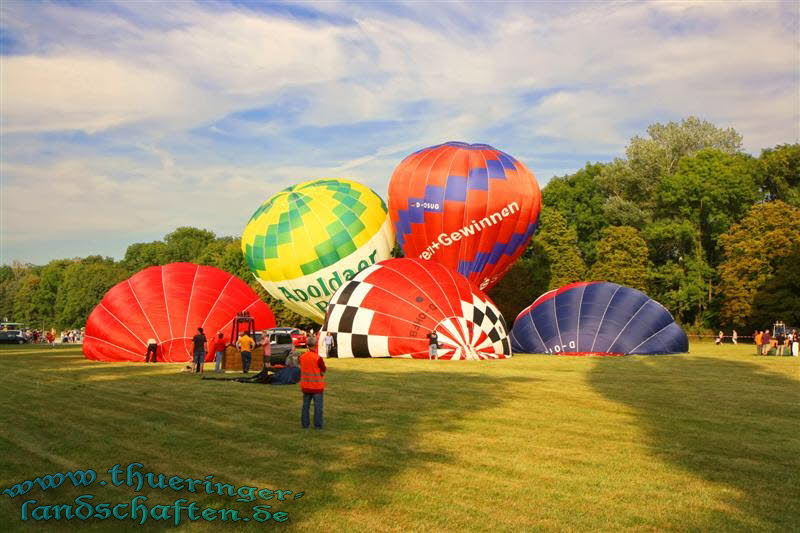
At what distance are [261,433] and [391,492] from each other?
384cm

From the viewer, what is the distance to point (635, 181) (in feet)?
199

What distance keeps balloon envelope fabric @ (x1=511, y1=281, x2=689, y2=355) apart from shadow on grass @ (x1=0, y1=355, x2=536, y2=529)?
1254 cm

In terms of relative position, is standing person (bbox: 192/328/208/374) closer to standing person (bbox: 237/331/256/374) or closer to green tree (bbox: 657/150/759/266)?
standing person (bbox: 237/331/256/374)

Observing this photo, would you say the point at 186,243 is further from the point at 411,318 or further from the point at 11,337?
the point at 411,318

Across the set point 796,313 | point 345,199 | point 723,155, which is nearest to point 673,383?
point 345,199

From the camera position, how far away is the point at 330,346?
27625 millimetres

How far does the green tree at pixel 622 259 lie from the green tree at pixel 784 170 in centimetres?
1012

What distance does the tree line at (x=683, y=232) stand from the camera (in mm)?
47469

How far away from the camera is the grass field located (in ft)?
23.8

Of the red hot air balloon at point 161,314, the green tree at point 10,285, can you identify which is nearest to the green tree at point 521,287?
the red hot air balloon at point 161,314

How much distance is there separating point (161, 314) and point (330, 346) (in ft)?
20.0

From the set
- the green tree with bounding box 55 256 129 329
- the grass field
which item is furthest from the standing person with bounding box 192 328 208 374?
the green tree with bounding box 55 256 129 329

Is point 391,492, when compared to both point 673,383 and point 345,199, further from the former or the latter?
point 345,199

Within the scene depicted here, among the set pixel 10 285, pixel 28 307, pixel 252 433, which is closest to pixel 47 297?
pixel 28 307
